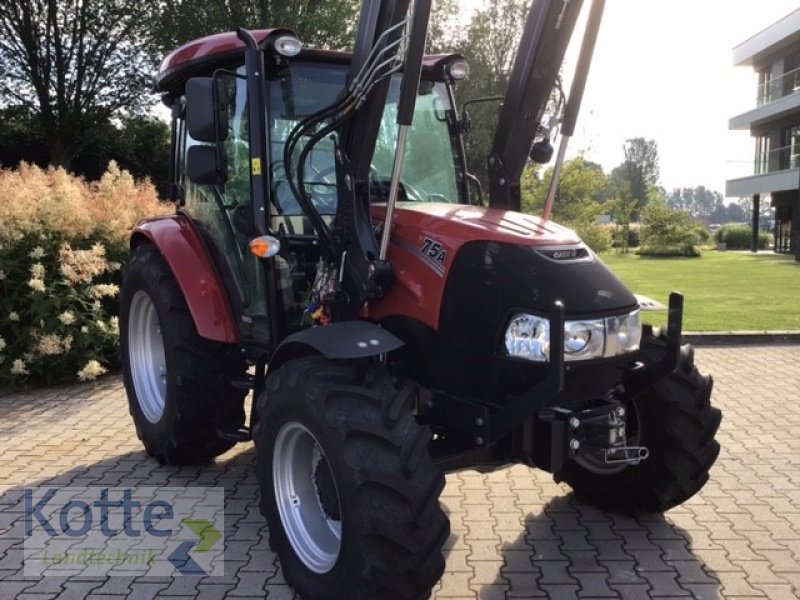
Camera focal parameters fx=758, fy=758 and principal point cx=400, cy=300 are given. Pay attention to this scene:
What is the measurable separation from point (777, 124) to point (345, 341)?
38948 millimetres

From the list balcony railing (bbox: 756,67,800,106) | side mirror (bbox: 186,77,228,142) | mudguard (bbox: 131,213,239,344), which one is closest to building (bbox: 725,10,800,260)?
balcony railing (bbox: 756,67,800,106)

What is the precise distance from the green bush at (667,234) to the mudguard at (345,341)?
29.5 m

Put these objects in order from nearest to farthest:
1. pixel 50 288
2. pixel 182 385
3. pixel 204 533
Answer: pixel 204 533 → pixel 182 385 → pixel 50 288

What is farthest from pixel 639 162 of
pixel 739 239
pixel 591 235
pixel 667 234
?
pixel 591 235

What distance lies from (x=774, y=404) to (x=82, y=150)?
2008 centimetres

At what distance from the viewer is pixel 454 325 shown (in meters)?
3.26

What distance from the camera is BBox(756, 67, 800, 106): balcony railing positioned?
3378 cm

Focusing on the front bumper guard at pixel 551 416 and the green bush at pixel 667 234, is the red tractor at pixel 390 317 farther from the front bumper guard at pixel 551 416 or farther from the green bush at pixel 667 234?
the green bush at pixel 667 234

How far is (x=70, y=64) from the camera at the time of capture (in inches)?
846

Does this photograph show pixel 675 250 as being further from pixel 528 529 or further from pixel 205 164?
pixel 205 164

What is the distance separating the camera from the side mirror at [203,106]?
11.6 feet

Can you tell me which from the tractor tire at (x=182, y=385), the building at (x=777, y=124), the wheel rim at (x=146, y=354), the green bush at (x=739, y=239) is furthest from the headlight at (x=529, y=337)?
→ the green bush at (x=739, y=239)

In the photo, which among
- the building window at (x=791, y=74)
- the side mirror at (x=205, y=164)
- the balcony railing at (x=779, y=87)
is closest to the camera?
the side mirror at (x=205, y=164)

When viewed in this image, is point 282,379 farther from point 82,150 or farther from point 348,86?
point 82,150
